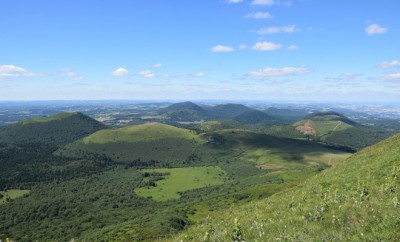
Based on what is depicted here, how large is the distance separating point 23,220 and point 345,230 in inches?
8440

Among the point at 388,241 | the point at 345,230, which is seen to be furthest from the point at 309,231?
the point at 388,241

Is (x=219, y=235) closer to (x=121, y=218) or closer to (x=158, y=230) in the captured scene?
(x=158, y=230)

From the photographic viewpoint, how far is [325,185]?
89.9 ft

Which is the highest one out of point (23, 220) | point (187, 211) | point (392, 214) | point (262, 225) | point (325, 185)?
point (392, 214)

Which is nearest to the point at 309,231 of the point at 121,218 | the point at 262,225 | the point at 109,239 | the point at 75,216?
the point at 262,225

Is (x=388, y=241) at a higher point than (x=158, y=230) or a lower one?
higher

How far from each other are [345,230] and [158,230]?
87630 millimetres

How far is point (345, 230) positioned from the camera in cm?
1221

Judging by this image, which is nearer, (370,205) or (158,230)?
(370,205)

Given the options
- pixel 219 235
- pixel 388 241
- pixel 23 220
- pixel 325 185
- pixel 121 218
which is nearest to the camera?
pixel 388 241

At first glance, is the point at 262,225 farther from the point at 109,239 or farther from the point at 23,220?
the point at 23,220

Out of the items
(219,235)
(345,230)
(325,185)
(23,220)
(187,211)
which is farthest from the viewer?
(23,220)

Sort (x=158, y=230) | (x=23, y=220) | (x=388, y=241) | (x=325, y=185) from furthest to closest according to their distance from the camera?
(x=23, y=220) < (x=158, y=230) < (x=325, y=185) < (x=388, y=241)

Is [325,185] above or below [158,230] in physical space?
above
